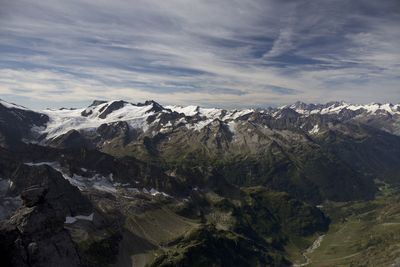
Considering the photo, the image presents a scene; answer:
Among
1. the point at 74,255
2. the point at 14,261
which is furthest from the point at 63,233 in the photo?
the point at 14,261

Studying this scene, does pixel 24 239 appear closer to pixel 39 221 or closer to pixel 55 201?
pixel 39 221

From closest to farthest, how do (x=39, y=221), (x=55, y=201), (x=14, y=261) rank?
(x=14, y=261) < (x=39, y=221) < (x=55, y=201)

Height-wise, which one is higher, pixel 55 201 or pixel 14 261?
pixel 55 201

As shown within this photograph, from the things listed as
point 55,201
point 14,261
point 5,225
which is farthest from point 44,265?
point 55,201

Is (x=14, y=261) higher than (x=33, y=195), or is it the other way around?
(x=33, y=195)

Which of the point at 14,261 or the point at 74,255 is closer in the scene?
the point at 14,261

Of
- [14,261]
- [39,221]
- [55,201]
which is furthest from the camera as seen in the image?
[55,201]

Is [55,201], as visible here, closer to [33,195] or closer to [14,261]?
[33,195]
